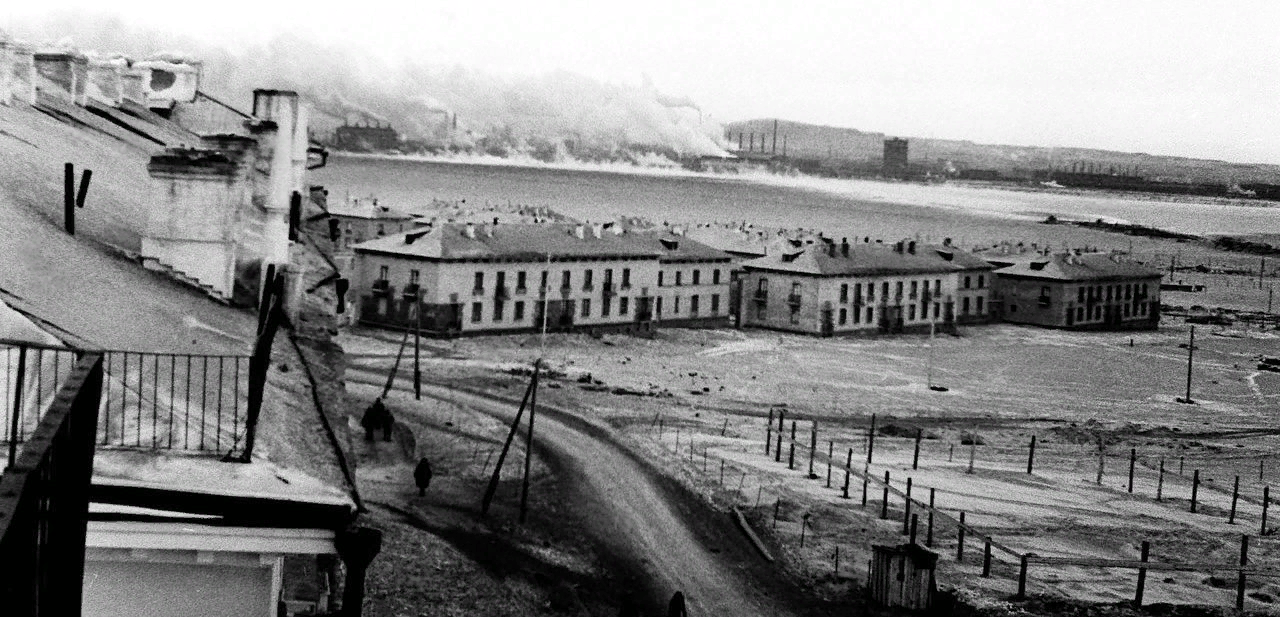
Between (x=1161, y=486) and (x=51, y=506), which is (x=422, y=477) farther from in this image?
(x=51, y=506)

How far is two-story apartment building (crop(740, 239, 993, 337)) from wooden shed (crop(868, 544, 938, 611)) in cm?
5709

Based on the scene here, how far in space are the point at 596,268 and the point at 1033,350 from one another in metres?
25.3

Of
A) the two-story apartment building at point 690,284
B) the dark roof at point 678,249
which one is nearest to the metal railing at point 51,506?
the two-story apartment building at point 690,284

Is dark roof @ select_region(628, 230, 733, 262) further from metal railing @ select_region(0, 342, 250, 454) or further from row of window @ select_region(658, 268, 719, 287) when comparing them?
metal railing @ select_region(0, 342, 250, 454)

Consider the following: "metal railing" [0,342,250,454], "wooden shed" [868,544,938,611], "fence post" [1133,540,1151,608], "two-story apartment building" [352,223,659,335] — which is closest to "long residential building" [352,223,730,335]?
"two-story apartment building" [352,223,659,335]

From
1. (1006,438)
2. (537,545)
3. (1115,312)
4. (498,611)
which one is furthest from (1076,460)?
(1115,312)

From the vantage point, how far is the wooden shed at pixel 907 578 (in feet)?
97.2

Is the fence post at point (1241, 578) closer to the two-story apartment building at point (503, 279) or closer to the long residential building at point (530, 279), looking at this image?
the two-story apartment building at point (503, 279)

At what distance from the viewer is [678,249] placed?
283 feet

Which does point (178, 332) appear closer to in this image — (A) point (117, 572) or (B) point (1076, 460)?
(A) point (117, 572)

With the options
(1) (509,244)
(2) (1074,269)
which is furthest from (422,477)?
(2) (1074,269)

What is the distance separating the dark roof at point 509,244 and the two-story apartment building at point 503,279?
0.15 ft

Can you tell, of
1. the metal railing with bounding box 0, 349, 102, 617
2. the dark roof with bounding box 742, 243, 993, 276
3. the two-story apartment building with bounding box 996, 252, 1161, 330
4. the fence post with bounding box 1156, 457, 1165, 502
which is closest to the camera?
the metal railing with bounding box 0, 349, 102, 617

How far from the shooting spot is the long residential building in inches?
2832
